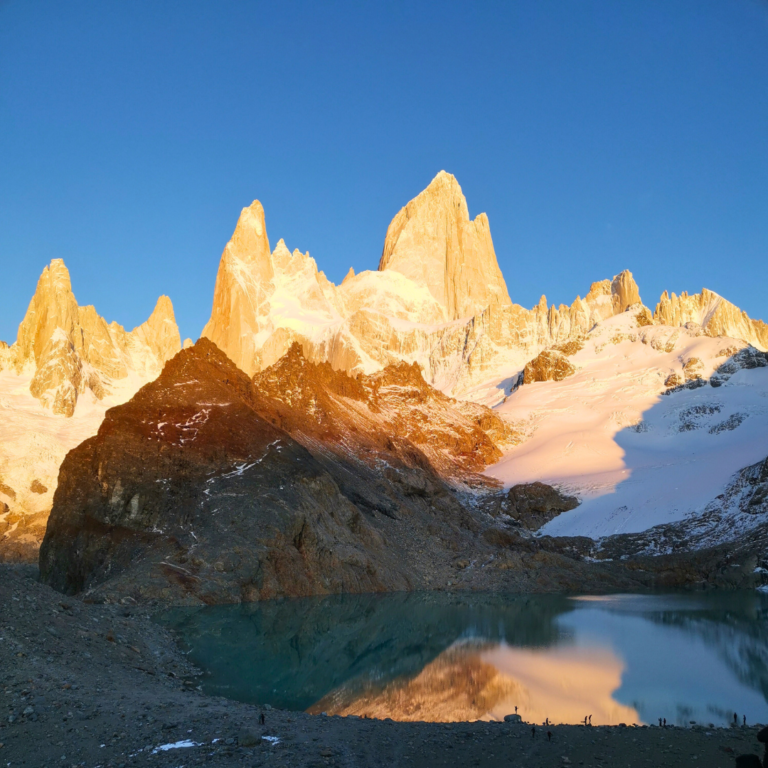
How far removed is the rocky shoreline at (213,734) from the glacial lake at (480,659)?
544cm

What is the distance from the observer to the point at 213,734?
15.5m

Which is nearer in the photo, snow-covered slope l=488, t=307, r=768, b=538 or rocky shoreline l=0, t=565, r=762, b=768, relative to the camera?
rocky shoreline l=0, t=565, r=762, b=768

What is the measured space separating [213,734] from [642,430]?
470 ft

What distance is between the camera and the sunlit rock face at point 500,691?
24281mm

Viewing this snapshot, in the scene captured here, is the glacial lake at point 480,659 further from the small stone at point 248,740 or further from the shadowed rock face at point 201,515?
the small stone at point 248,740

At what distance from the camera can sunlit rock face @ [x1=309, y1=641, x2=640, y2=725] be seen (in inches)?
956

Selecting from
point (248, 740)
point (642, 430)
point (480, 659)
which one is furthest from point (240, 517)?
point (642, 430)

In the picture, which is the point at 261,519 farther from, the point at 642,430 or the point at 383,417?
Result: the point at 642,430

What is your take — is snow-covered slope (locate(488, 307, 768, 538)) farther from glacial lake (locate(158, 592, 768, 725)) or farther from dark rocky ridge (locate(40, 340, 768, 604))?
glacial lake (locate(158, 592, 768, 725))

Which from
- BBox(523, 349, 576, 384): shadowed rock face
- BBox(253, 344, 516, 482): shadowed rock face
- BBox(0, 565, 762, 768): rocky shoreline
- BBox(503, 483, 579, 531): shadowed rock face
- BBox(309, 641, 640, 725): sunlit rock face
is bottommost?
BBox(309, 641, 640, 725): sunlit rock face

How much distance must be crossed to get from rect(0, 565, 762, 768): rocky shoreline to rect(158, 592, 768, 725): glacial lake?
17.8ft

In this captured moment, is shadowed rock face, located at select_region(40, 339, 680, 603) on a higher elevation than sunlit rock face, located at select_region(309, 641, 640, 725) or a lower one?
higher

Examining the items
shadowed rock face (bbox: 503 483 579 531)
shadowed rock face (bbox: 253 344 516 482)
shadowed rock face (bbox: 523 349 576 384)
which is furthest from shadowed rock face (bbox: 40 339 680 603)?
shadowed rock face (bbox: 523 349 576 384)

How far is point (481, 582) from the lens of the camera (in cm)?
6906
